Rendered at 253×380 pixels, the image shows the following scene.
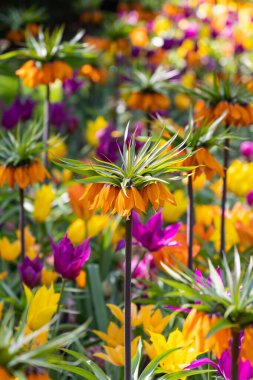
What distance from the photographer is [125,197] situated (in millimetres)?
1229

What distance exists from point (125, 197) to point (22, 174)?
0.72 metres

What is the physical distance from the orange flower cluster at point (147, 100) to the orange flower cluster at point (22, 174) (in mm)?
1139

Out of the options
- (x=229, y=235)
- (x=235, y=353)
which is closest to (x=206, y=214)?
(x=229, y=235)

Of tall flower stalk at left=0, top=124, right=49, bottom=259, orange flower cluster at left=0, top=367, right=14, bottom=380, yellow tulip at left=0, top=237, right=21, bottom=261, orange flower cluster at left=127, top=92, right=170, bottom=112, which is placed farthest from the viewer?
orange flower cluster at left=127, top=92, right=170, bottom=112

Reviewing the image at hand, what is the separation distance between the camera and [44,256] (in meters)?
2.39

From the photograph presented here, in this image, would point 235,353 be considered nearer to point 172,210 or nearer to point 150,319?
point 150,319

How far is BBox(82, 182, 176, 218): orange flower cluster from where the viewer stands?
1.22 meters

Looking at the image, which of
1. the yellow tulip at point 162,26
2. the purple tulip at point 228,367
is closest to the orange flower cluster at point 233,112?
the purple tulip at point 228,367

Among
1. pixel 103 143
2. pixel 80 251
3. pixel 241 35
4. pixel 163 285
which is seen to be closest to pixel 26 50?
pixel 103 143

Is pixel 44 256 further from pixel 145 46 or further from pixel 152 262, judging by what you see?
pixel 145 46

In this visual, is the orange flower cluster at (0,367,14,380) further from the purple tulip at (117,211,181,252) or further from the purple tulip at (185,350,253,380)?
the purple tulip at (117,211,181,252)

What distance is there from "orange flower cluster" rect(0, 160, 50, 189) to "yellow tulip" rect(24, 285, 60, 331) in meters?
0.45

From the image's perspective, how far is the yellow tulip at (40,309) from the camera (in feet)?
4.82

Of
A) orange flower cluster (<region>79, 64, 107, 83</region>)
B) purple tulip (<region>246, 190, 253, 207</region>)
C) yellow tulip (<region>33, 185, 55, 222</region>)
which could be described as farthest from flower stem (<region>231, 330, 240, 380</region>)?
orange flower cluster (<region>79, 64, 107, 83</region>)
